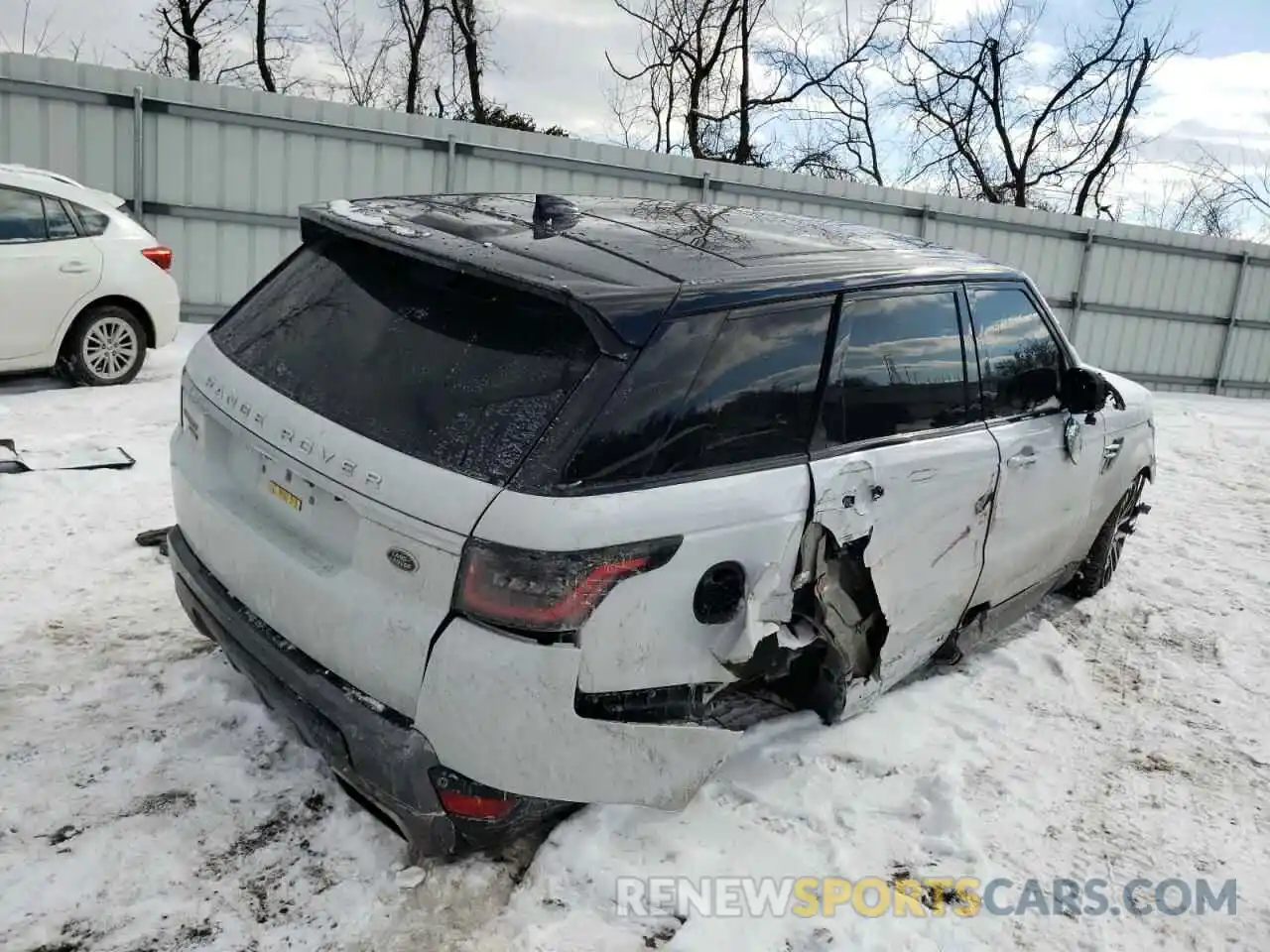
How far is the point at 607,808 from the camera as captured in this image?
10.0 feet

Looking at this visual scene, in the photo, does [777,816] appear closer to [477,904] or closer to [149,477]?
[477,904]

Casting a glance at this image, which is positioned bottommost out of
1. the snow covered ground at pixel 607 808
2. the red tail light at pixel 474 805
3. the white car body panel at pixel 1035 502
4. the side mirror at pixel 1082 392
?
the snow covered ground at pixel 607 808

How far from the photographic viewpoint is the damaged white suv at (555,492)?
2439 millimetres

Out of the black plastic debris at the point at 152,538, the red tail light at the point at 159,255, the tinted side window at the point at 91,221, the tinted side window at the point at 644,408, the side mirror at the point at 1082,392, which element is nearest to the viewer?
the tinted side window at the point at 644,408

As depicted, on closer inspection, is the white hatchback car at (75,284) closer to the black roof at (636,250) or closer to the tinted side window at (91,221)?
the tinted side window at (91,221)

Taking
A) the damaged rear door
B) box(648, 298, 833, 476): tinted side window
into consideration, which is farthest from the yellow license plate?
the damaged rear door

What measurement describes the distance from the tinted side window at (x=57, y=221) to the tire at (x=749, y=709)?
20.5 ft

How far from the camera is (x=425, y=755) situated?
8.14ft

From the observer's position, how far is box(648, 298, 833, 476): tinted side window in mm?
2691

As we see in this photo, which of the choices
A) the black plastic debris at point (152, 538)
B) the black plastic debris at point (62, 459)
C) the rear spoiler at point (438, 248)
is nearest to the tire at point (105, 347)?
the black plastic debris at point (62, 459)

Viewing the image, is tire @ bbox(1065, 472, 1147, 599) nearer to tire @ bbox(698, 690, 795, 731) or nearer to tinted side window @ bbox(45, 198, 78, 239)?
tire @ bbox(698, 690, 795, 731)

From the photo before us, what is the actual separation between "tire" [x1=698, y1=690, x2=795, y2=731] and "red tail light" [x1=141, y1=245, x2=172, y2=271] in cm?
619

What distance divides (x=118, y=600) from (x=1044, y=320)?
13.1ft

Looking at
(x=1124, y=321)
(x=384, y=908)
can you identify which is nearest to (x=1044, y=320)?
(x=384, y=908)
